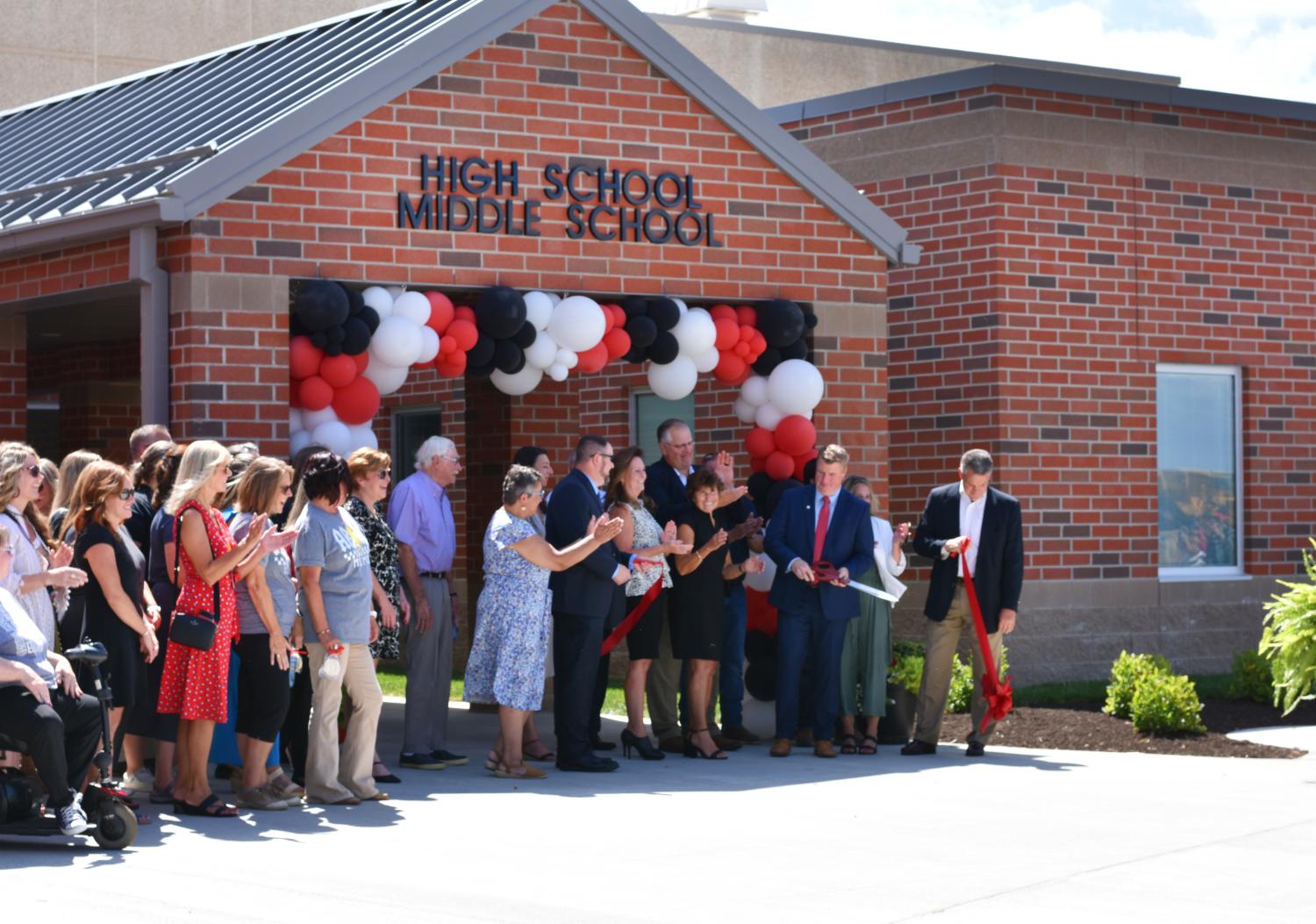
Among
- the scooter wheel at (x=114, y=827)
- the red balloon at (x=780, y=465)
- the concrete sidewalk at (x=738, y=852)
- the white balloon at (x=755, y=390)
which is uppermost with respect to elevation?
the white balloon at (x=755, y=390)

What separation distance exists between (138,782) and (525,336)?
3.72 metres

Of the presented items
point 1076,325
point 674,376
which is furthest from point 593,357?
point 1076,325

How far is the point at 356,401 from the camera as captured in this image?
1220cm

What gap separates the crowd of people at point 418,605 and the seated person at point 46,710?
0.01m

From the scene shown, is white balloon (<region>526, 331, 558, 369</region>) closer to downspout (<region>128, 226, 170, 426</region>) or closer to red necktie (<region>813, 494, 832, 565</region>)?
red necktie (<region>813, 494, 832, 565</region>)

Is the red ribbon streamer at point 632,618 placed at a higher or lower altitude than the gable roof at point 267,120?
lower

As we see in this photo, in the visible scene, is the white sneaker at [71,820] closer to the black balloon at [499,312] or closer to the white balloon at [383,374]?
the white balloon at [383,374]

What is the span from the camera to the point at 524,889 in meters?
8.14

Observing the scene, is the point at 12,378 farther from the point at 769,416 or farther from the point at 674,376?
the point at 769,416

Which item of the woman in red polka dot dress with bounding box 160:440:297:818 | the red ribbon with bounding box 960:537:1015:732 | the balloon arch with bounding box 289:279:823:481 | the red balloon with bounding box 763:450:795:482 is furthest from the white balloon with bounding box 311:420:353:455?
the red ribbon with bounding box 960:537:1015:732

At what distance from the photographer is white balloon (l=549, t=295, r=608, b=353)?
12773 millimetres

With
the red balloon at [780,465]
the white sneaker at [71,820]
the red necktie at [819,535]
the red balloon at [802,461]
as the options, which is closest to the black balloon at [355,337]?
the red necktie at [819,535]

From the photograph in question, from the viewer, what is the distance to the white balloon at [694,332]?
527 inches

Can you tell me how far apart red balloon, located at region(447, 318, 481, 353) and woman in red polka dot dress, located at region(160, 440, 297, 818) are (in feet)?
8.74
